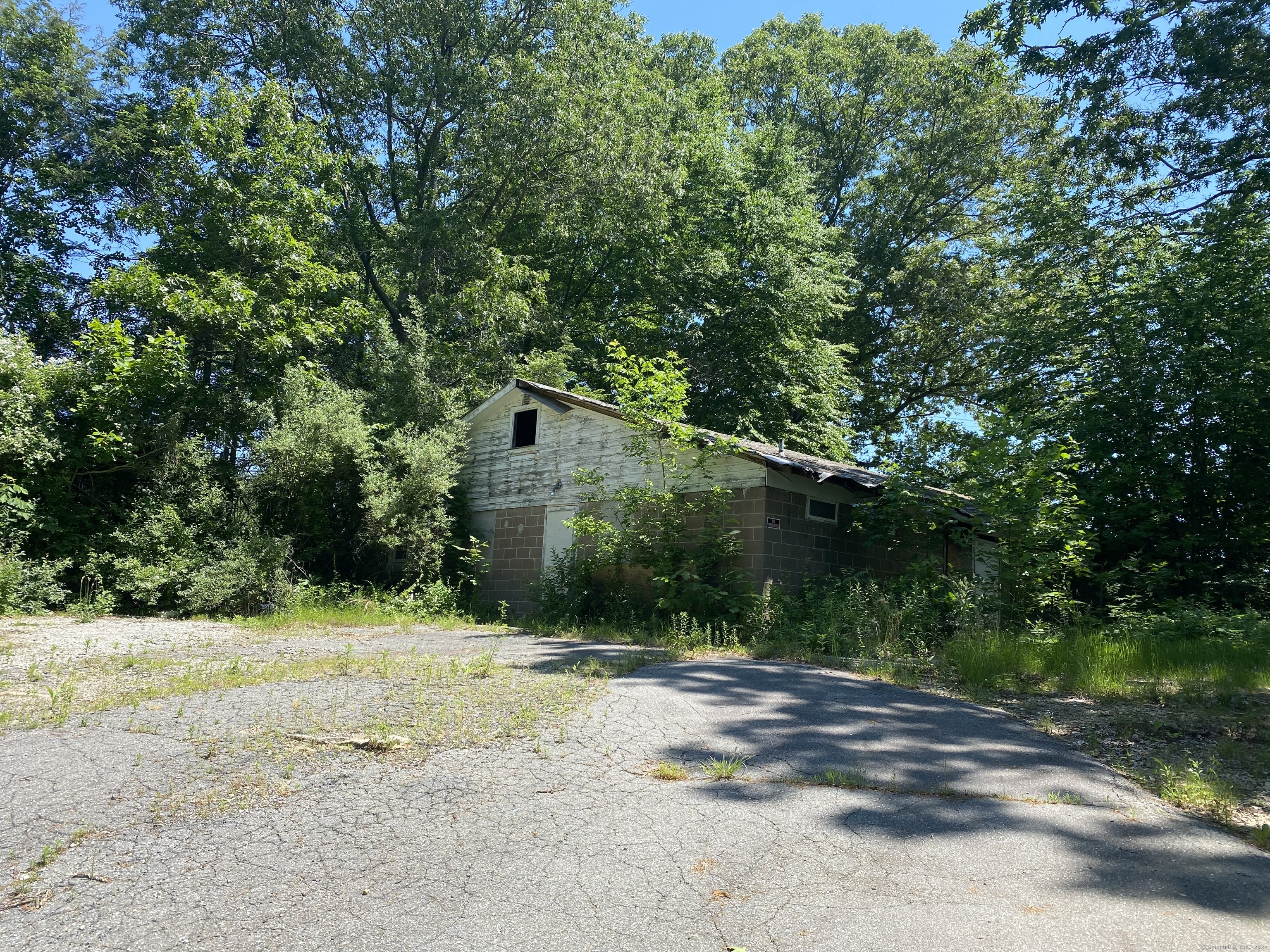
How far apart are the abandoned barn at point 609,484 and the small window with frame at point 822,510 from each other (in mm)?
19

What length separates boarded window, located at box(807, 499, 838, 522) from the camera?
1424 centimetres

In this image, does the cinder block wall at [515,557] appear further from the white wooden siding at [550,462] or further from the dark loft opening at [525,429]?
the dark loft opening at [525,429]

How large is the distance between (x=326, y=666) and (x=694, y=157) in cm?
2165

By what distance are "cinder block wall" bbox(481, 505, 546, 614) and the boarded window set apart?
565 centimetres

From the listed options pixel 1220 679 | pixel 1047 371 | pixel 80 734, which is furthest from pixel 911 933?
pixel 1047 371

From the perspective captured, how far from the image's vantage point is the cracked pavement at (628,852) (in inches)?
131

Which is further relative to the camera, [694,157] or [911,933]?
[694,157]

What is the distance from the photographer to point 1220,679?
757 centimetres

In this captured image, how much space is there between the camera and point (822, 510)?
14.5 meters

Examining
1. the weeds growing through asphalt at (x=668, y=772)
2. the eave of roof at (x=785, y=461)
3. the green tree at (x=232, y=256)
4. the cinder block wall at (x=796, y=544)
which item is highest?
the green tree at (x=232, y=256)

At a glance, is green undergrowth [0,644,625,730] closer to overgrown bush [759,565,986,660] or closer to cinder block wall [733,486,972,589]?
overgrown bush [759,565,986,660]

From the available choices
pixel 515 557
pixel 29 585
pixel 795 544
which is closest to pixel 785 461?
pixel 795 544

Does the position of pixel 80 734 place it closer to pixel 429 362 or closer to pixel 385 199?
pixel 429 362

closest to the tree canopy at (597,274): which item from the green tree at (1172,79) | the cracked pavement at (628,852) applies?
the green tree at (1172,79)
